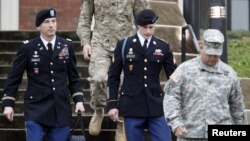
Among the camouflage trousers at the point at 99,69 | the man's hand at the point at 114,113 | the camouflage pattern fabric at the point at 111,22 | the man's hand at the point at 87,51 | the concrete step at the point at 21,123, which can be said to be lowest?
the concrete step at the point at 21,123

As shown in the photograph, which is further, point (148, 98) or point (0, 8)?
point (0, 8)

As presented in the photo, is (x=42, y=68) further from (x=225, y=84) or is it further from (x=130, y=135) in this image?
(x=225, y=84)

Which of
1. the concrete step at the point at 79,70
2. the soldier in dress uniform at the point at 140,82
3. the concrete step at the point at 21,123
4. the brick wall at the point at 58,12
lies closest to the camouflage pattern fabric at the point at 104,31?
the soldier in dress uniform at the point at 140,82

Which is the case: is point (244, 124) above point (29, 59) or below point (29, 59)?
below

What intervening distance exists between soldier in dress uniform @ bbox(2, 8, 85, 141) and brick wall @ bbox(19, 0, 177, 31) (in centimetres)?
707

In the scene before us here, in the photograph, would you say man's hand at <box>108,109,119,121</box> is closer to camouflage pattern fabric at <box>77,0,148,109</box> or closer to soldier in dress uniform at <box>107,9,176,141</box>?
soldier in dress uniform at <box>107,9,176,141</box>

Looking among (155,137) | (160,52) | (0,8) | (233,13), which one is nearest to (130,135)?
(155,137)

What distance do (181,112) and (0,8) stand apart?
8599mm

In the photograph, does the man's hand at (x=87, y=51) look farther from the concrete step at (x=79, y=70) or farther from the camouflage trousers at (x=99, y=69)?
the concrete step at (x=79, y=70)

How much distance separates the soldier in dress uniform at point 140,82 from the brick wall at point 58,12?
7051 millimetres

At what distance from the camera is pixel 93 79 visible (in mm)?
8461

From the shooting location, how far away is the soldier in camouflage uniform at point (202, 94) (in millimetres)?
6309

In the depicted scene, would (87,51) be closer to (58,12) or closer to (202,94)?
(202,94)

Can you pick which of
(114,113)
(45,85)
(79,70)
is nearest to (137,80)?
(114,113)
